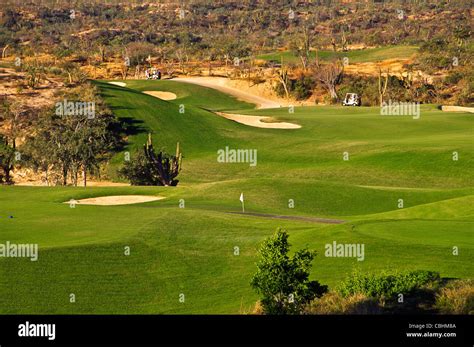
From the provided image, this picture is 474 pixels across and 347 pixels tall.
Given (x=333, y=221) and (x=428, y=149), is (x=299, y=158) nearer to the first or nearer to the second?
(x=428, y=149)

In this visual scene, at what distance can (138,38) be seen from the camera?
595ft

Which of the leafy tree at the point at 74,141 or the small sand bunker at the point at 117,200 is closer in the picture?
the small sand bunker at the point at 117,200

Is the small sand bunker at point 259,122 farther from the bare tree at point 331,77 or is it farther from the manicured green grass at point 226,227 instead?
the bare tree at point 331,77

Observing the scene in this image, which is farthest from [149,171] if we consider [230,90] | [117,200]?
[230,90]

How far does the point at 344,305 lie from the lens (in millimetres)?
19875

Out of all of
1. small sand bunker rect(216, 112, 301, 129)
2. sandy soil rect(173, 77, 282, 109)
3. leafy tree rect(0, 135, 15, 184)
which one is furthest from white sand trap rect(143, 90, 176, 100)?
leafy tree rect(0, 135, 15, 184)

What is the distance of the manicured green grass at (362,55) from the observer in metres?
146

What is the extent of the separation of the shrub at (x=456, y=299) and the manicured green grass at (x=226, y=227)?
315 centimetres

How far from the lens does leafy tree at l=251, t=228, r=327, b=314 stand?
20641 mm

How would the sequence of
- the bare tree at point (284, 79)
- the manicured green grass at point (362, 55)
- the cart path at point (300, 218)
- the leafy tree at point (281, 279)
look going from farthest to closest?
the manicured green grass at point (362, 55), the bare tree at point (284, 79), the cart path at point (300, 218), the leafy tree at point (281, 279)

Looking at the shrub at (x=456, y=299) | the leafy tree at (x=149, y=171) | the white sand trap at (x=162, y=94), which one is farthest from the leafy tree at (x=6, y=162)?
the shrub at (x=456, y=299)

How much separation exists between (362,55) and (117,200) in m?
111

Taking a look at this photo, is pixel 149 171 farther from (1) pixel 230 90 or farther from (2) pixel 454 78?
(2) pixel 454 78

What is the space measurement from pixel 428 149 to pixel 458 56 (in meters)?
69.2
